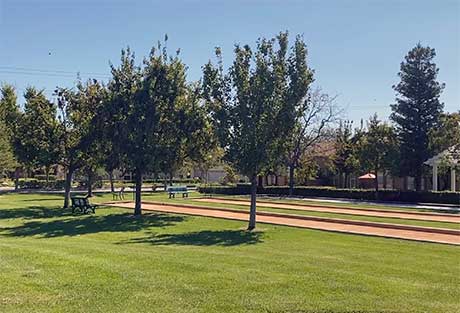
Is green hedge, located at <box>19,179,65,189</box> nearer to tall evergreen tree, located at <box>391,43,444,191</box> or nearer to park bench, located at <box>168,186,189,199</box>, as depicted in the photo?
park bench, located at <box>168,186,189,199</box>

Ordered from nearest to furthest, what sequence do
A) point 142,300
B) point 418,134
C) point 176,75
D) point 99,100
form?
point 142,300 → point 176,75 → point 99,100 → point 418,134

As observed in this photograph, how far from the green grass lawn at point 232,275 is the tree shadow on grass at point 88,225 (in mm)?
1776

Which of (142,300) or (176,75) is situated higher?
(176,75)

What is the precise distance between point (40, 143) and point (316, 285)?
71.9 feet

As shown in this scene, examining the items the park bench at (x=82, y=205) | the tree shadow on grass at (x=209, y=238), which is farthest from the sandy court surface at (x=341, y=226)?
the park bench at (x=82, y=205)

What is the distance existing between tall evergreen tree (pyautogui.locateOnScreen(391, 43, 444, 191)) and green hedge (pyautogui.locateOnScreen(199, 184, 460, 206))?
469 cm

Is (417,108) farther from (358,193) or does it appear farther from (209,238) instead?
(209,238)

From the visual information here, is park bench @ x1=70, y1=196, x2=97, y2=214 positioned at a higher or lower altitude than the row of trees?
lower

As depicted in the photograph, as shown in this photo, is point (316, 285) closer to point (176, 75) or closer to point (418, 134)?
point (176, 75)

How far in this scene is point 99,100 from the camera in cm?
2658

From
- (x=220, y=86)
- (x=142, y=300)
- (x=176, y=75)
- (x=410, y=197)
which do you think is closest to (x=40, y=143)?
(x=176, y=75)

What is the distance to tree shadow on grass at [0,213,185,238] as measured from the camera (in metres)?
17.6

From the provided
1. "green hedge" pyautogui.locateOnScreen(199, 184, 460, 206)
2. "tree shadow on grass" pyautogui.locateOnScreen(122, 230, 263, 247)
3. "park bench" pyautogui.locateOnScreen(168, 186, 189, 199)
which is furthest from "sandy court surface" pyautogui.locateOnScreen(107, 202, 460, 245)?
"green hedge" pyautogui.locateOnScreen(199, 184, 460, 206)

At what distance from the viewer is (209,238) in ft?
51.8
